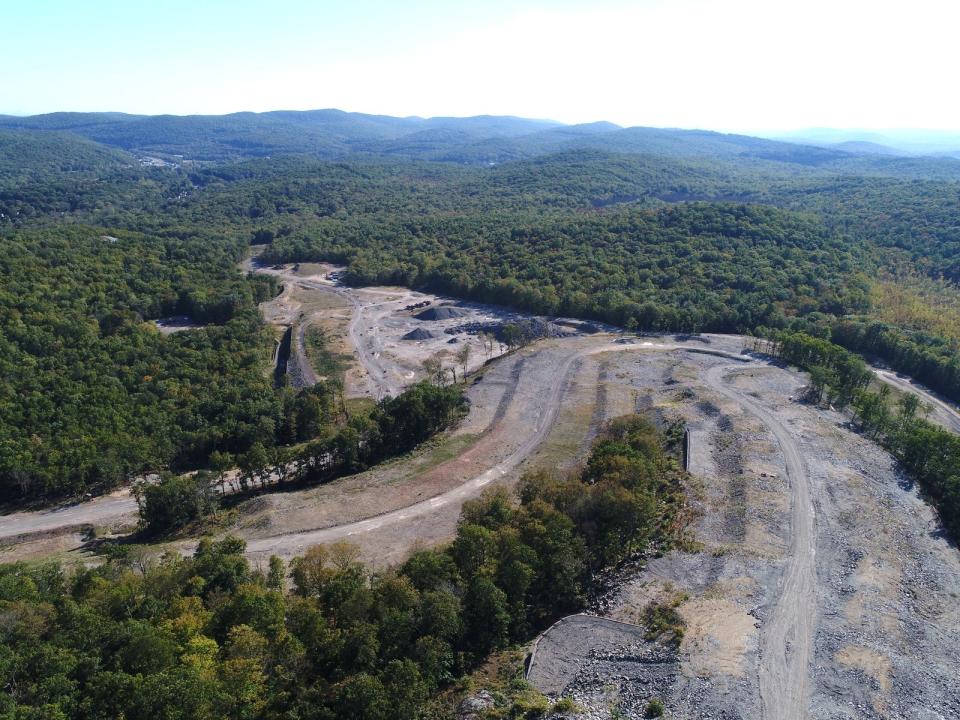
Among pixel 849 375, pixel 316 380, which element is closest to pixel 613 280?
pixel 849 375

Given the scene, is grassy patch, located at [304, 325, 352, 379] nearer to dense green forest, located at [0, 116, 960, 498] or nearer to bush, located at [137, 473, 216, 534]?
dense green forest, located at [0, 116, 960, 498]

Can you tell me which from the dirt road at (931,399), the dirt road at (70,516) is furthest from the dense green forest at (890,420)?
the dirt road at (70,516)

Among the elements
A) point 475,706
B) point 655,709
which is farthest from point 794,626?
point 475,706

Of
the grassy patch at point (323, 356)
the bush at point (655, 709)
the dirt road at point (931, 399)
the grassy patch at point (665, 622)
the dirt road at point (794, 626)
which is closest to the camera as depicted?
the bush at point (655, 709)

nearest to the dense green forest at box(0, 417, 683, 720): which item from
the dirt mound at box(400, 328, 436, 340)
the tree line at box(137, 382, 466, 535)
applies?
the tree line at box(137, 382, 466, 535)

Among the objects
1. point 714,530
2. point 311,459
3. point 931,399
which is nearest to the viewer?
point 714,530

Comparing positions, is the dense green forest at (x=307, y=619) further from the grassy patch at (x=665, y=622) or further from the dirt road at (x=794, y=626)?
the dirt road at (x=794, y=626)

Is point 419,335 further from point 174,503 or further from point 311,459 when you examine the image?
point 174,503
